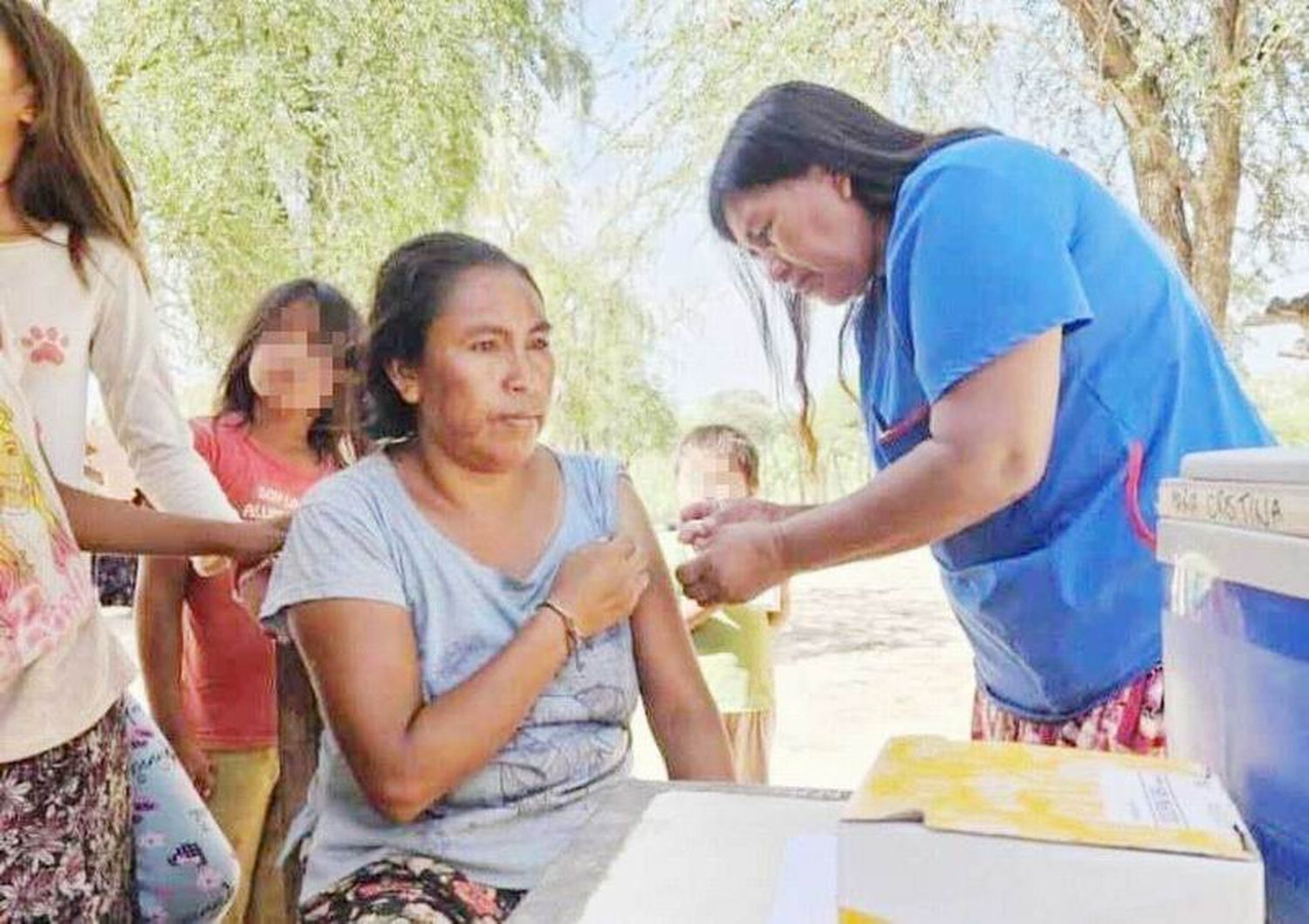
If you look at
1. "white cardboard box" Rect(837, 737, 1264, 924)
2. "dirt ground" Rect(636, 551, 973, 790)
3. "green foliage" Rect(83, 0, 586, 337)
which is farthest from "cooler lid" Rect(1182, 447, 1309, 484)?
"green foliage" Rect(83, 0, 586, 337)

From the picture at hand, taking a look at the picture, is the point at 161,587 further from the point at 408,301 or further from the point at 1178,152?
the point at 1178,152

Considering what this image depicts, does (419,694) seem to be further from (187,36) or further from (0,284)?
(187,36)

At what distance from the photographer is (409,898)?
1.43m

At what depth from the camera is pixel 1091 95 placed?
5547mm

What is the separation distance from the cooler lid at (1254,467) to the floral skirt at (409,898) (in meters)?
0.87

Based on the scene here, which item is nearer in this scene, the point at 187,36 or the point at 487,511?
the point at 487,511

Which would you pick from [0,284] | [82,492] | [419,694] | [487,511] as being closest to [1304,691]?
[419,694]

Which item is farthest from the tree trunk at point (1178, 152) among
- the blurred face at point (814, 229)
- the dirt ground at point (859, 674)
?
the blurred face at point (814, 229)

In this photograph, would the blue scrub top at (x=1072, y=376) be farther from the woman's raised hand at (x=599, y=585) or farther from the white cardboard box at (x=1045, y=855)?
the white cardboard box at (x=1045, y=855)

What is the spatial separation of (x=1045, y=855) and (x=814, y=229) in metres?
0.99

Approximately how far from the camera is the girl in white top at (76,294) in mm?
1691

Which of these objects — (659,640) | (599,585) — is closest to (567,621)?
(599,585)

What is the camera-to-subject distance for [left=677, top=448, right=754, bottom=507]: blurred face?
3.74m

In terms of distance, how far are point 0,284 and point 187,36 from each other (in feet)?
15.8
